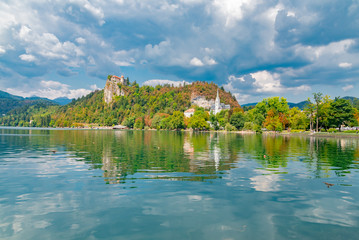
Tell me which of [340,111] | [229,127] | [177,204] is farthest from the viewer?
[229,127]

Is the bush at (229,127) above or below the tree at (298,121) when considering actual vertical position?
below

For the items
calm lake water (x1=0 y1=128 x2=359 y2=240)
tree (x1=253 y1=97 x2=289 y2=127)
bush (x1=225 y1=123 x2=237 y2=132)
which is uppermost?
tree (x1=253 y1=97 x2=289 y2=127)

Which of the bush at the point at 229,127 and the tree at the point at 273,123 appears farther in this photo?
the bush at the point at 229,127

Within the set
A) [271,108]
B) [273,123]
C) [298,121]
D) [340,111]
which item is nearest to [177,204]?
[340,111]

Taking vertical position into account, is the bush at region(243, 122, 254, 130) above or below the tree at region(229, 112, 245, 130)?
below

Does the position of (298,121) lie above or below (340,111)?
below

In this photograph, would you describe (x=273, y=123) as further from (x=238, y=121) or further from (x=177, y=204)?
(x=177, y=204)

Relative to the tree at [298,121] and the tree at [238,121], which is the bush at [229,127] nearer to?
the tree at [238,121]

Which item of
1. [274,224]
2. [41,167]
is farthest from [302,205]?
[41,167]

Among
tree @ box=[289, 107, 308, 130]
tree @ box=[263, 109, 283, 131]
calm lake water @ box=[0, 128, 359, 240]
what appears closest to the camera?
calm lake water @ box=[0, 128, 359, 240]

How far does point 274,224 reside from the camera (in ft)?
31.9

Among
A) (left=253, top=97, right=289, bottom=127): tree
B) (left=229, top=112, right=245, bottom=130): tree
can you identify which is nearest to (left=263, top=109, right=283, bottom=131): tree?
(left=253, top=97, right=289, bottom=127): tree

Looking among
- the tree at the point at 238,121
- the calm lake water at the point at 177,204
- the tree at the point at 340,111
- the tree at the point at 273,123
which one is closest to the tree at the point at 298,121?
the tree at the point at 273,123

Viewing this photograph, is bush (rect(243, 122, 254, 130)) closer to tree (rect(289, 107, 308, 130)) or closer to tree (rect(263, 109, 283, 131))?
tree (rect(263, 109, 283, 131))
